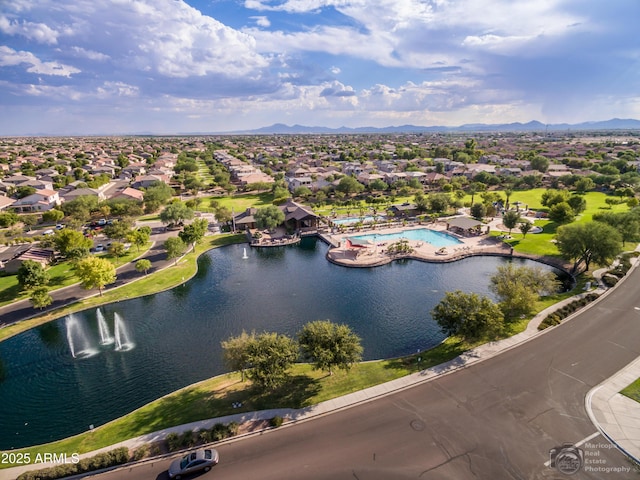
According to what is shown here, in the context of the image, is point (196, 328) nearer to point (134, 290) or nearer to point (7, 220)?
point (134, 290)

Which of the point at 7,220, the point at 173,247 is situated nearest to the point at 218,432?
the point at 173,247

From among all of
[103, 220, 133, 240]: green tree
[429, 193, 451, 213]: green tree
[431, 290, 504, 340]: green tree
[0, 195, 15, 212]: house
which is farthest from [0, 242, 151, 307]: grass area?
[429, 193, 451, 213]: green tree

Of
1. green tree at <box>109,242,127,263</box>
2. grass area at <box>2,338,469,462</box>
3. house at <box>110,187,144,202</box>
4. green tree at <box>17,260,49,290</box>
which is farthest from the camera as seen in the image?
house at <box>110,187,144,202</box>

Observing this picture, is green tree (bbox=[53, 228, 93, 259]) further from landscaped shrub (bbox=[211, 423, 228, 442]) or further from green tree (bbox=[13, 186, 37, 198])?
green tree (bbox=[13, 186, 37, 198])

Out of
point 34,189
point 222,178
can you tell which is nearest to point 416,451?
point 222,178

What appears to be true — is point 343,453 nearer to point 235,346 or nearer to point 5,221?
point 235,346

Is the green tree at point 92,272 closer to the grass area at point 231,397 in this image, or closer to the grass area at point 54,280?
the grass area at point 54,280
